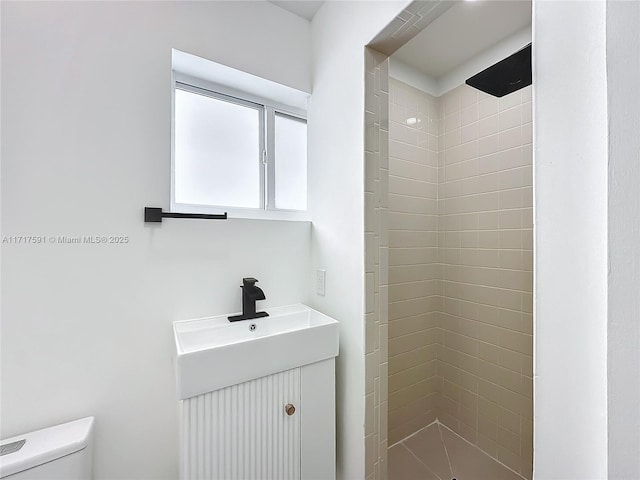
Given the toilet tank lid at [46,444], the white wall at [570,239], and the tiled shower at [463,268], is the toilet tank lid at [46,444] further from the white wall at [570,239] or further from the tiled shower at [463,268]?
the tiled shower at [463,268]

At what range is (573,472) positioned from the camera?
16.5 inches

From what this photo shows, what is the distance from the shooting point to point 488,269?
64.3 inches

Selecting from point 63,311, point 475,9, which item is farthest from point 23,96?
point 475,9

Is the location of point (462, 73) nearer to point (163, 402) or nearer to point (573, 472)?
point (573, 472)

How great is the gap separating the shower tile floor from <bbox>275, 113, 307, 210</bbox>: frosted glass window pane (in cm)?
158

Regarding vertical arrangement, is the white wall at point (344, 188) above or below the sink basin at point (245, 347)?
above

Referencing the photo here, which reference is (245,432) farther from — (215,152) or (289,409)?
(215,152)

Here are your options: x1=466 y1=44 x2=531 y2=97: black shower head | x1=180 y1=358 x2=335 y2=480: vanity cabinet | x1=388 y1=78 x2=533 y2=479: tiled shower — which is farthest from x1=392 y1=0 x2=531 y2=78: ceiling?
x1=180 y1=358 x2=335 y2=480: vanity cabinet

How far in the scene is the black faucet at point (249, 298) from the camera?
117 cm

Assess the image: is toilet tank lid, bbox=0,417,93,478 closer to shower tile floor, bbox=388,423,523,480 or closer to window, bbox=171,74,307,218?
window, bbox=171,74,307,218

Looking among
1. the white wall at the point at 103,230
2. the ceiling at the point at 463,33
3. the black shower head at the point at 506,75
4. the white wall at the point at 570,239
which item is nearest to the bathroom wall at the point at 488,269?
the ceiling at the point at 463,33

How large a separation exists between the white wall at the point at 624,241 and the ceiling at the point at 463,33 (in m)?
1.15

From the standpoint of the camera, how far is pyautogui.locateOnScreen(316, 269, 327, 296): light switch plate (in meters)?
1.28

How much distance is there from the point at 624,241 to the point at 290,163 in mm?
1407
